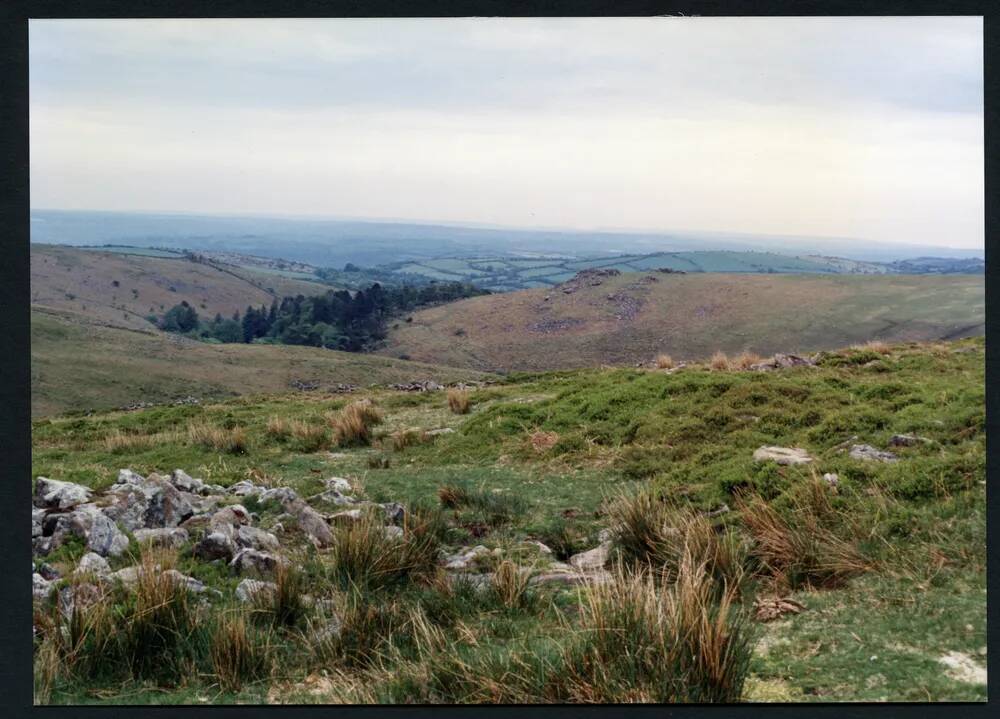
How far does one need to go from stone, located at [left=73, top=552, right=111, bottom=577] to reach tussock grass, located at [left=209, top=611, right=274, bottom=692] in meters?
1.46

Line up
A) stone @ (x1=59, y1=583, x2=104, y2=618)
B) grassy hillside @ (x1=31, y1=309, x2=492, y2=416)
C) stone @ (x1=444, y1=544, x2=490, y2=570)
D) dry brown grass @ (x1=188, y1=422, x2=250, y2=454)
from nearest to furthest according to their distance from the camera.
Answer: stone @ (x1=59, y1=583, x2=104, y2=618) < stone @ (x1=444, y1=544, x2=490, y2=570) < dry brown grass @ (x1=188, y1=422, x2=250, y2=454) < grassy hillside @ (x1=31, y1=309, x2=492, y2=416)

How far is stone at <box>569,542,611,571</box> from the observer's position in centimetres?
680

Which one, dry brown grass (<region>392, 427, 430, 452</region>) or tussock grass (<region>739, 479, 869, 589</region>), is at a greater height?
tussock grass (<region>739, 479, 869, 589</region>)

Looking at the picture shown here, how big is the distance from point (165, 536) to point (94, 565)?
568 mm

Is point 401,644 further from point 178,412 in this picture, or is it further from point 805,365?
point 178,412

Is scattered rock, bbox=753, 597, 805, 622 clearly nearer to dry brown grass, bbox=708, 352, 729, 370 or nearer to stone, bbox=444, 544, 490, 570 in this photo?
stone, bbox=444, 544, 490, 570

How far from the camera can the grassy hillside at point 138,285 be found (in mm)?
32719

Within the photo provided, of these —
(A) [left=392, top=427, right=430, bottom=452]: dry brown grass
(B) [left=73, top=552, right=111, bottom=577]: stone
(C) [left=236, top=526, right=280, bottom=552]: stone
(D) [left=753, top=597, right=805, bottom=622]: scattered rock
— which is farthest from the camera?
(A) [left=392, top=427, right=430, bottom=452]: dry brown grass

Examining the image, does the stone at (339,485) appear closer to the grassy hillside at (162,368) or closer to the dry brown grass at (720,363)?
the dry brown grass at (720,363)

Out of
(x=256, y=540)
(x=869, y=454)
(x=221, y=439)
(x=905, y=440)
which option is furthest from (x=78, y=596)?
(x=905, y=440)

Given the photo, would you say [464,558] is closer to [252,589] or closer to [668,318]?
[252,589]

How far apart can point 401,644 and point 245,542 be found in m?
2.19

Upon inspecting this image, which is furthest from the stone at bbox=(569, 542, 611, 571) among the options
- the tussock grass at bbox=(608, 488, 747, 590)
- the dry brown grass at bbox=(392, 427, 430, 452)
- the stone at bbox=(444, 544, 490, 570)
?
the dry brown grass at bbox=(392, 427, 430, 452)

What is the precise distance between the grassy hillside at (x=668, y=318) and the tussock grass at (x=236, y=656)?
19.3 meters
